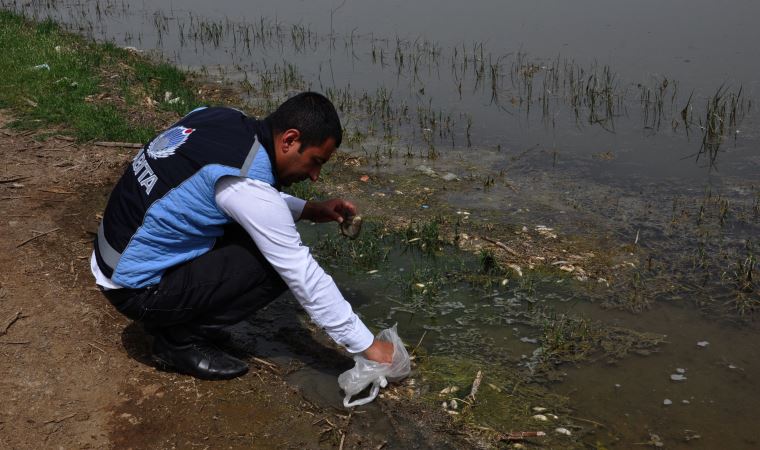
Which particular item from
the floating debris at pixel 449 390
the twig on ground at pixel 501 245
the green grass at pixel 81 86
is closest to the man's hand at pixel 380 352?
the floating debris at pixel 449 390

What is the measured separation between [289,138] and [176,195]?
53cm

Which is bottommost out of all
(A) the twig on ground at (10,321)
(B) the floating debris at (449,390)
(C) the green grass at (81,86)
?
(B) the floating debris at (449,390)

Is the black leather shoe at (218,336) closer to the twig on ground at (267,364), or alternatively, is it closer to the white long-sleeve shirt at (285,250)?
the twig on ground at (267,364)

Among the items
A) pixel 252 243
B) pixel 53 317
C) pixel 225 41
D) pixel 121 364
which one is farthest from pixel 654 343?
pixel 225 41

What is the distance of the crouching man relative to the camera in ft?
10.6

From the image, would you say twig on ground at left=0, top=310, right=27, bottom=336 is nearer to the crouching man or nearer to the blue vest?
the crouching man

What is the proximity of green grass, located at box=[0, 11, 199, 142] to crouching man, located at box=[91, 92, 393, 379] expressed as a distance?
3.61 m

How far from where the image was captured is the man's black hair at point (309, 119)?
323 centimetres

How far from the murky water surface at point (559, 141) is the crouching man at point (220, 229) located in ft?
2.10

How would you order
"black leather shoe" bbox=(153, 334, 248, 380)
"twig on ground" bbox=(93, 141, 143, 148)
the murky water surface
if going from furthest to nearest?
1. "twig on ground" bbox=(93, 141, 143, 148)
2. the murky water surface
3. "black leather shoe" bbox=(153, 334, 248, 380)

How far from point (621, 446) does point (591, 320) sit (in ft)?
3.56

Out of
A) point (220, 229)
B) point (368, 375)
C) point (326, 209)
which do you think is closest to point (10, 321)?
point (220, 229)

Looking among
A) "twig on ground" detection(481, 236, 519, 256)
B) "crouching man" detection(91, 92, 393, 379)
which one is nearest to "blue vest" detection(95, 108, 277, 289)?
"crouching man" detection(91, 92, 393, 379)

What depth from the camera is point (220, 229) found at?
3.49 metres
